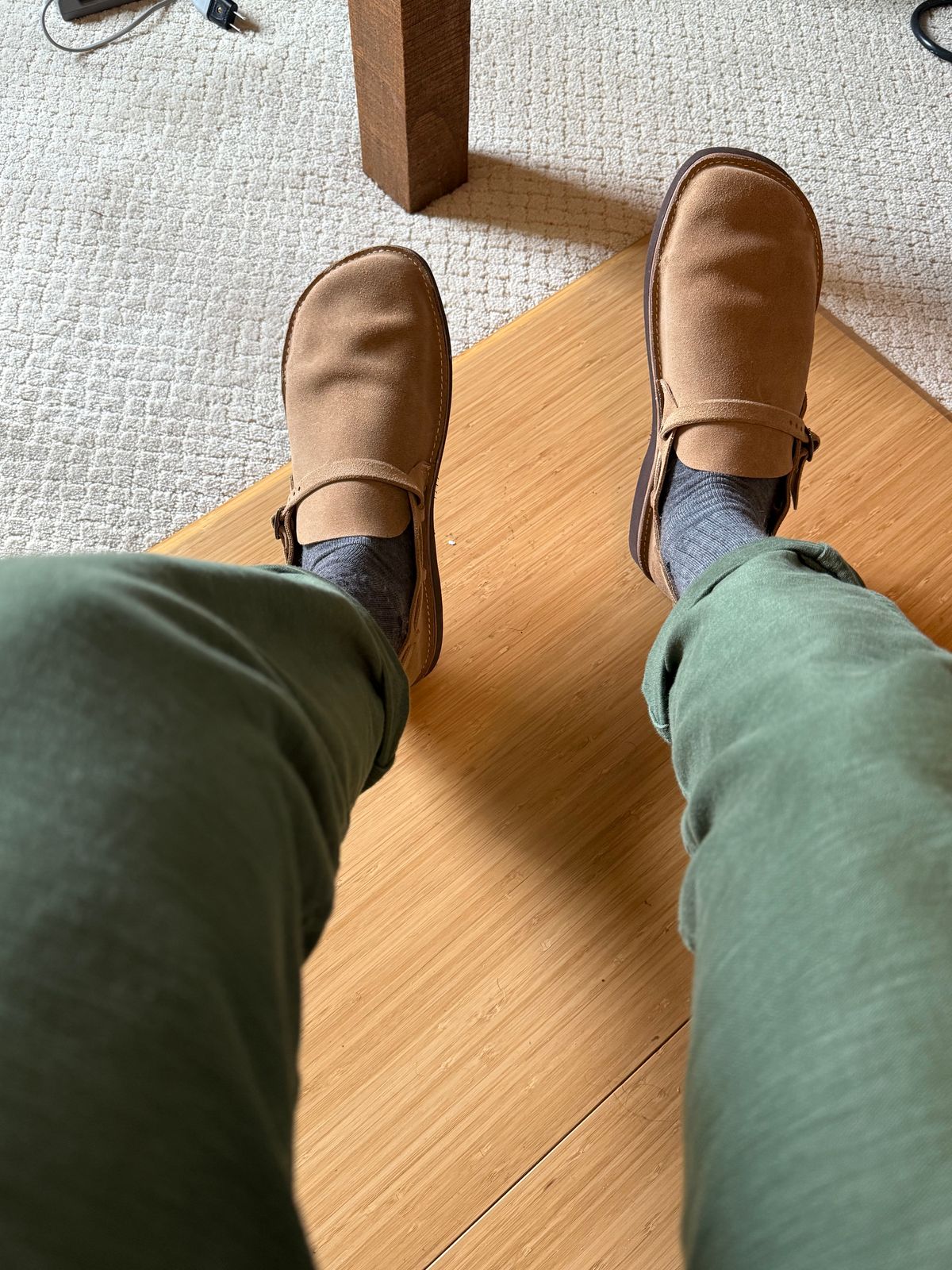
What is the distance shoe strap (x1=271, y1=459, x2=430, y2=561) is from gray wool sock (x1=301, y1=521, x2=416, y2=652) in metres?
0.02

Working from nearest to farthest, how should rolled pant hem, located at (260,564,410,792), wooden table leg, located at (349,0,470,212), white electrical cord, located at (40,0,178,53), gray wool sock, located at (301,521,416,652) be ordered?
rolled pant hem, located at (260,564,410,792) → gray wool sock, located at (301,521,416,652) → wooden table leg, located at (349,0,470,212) → white electrical cord, located at (40,0,178,53)

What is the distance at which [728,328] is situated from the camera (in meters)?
0.82

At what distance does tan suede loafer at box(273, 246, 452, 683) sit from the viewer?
0.75 metres

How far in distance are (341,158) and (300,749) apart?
876mm

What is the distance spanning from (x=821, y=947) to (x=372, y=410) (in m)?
0.59

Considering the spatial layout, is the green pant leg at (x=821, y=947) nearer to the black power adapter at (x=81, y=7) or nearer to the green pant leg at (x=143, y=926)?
the green pant leg at (x=143, y=926)

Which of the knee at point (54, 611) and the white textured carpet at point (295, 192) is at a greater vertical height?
the knee at point (54, 611)

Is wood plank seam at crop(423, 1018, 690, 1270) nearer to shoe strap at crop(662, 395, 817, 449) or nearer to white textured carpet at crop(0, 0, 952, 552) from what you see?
shoe strap at crop(662, 395, 817, 449)

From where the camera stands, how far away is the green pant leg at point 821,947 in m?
0.30

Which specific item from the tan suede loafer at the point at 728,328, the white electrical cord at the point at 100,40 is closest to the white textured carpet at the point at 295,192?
the white electrical cord at the point at 100,40

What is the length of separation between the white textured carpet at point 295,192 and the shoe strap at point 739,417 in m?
0.27

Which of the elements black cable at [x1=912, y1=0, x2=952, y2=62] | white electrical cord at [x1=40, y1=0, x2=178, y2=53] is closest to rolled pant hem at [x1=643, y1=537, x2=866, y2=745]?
black cable at [x1=912, y1=0, x2=952, y2=62]

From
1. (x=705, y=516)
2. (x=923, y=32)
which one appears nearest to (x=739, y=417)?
(x=705, y=516)

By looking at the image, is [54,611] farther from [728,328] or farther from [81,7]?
[81,7]
